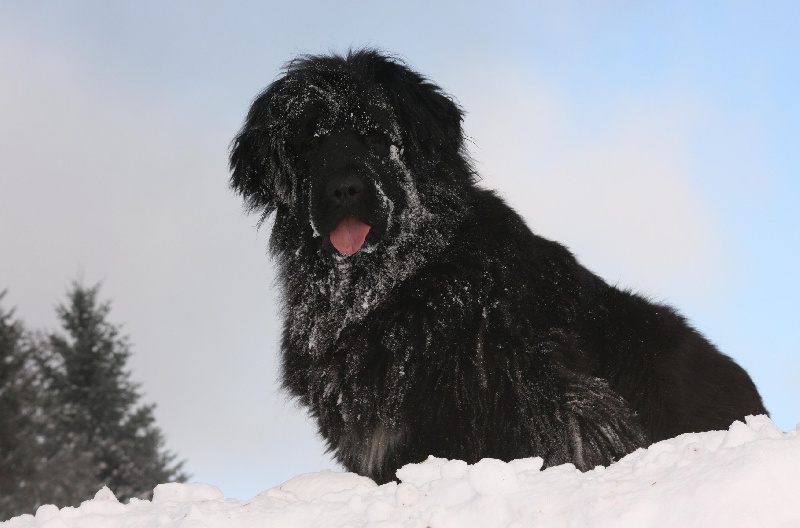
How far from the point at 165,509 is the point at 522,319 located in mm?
2053

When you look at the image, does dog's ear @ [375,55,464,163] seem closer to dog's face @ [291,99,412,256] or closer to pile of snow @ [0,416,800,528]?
dog's face @ [291,99,412,256]

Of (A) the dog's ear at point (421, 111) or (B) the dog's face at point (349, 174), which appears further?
(A) the dog's ear at point (421, 111)

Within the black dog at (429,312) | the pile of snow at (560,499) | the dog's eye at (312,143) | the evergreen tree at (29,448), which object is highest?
the evergreen tree at (29,448)

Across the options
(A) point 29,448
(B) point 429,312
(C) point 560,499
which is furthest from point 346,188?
(A) point 29,448

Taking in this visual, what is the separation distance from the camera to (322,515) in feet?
9.76

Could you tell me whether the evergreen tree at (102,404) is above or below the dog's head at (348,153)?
above

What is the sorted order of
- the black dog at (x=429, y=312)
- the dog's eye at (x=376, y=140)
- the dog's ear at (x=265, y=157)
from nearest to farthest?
1. the black dog at (x=429, y=312)
2. the dog's eye at (x=376, y=140)
3. the dog's ear at (x=265, y=157)

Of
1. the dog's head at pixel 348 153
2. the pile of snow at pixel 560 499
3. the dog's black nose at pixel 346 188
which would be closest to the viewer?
the pile of snow at pixel 560 499

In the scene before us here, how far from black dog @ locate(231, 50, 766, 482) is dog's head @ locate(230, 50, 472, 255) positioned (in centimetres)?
1

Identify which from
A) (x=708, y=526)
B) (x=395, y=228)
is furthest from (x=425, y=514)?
(x=395, y=228)

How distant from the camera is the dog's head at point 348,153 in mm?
4504

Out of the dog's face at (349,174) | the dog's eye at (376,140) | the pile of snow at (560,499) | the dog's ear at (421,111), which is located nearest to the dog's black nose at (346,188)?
the dog's face at (349,174)

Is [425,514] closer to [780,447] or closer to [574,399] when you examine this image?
[780,447]

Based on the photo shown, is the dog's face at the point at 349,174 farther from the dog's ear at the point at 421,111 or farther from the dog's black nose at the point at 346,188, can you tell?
the dog's ear at the point at 421,111
